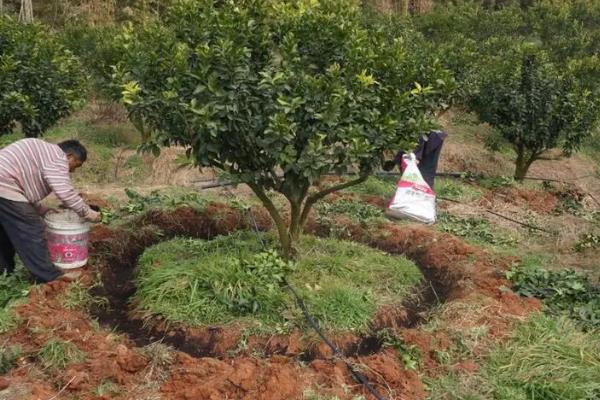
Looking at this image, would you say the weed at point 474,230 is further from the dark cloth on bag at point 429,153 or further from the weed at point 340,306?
the weed at point 340,306

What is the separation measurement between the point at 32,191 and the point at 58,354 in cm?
153

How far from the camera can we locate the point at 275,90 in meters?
4.37

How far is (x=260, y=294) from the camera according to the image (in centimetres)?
480

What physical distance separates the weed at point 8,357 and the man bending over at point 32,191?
1.06 metres

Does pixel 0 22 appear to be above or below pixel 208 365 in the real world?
A: above

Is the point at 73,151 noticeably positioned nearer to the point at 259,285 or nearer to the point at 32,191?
the point at 32,191

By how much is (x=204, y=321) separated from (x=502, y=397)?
2.33m

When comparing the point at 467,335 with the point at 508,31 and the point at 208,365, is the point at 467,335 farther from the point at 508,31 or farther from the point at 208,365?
the point at 508,31

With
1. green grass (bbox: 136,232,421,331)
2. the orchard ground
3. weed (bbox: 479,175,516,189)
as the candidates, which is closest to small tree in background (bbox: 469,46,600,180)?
weed (bbox: 479,175,516,189)

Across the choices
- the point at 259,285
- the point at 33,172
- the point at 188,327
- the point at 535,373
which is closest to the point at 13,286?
the point at 33,172

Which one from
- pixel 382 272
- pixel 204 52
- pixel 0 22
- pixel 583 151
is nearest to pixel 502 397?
pixel 382 272

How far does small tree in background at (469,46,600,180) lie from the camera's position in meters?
9.63

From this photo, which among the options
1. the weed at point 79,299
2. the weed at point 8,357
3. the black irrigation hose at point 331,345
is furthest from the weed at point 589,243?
the weed at point 8,357

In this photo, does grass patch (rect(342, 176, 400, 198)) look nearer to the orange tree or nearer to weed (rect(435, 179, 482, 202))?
weed (rect(435, 179, 482, 202))
